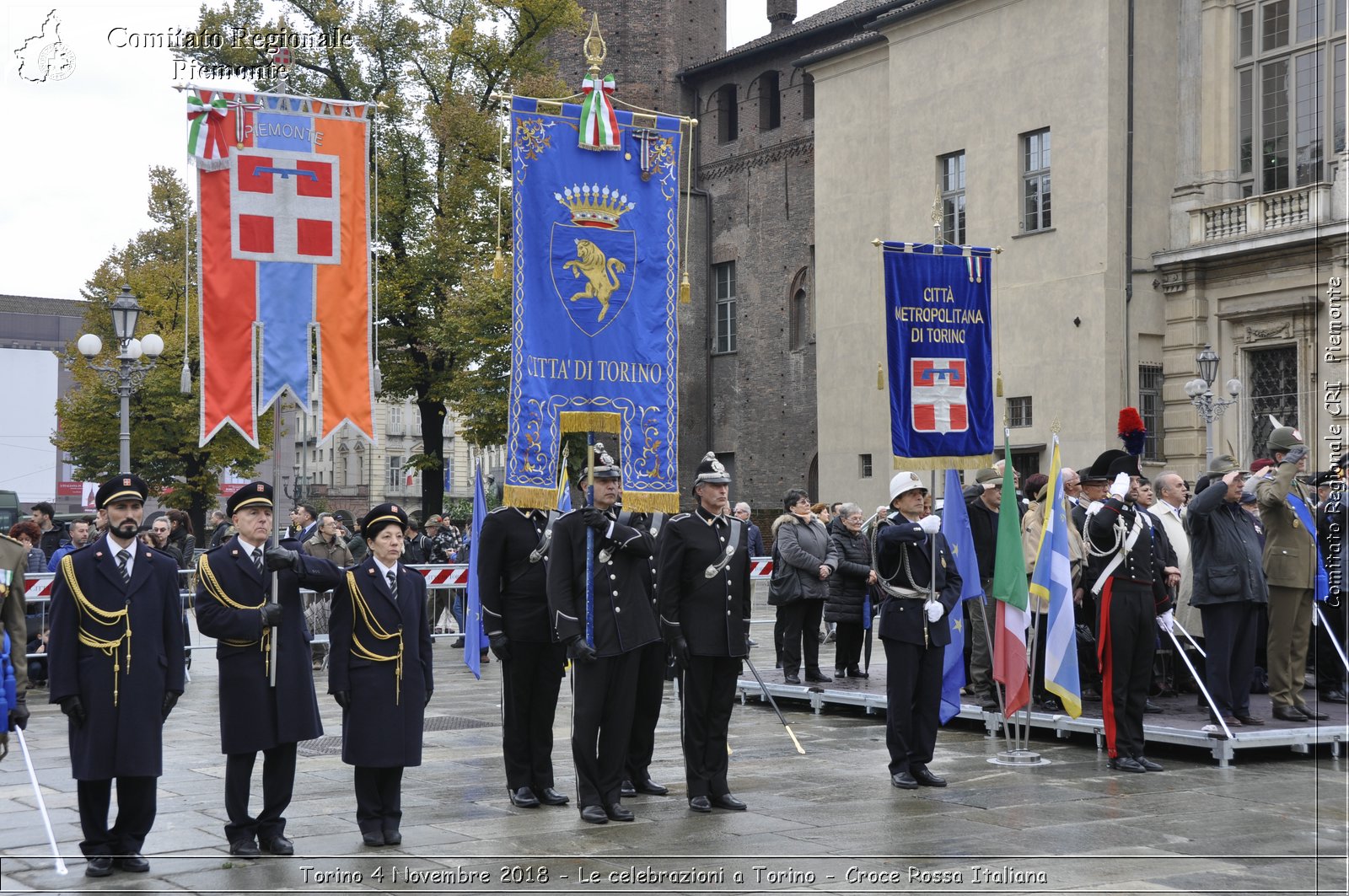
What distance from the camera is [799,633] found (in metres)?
14.9

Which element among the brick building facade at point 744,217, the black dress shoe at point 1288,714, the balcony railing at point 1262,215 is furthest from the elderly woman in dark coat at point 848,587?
the brick building facade at point 744,217

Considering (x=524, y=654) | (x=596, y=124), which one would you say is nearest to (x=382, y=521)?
(x=524, y=654)

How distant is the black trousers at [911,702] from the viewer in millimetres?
9648

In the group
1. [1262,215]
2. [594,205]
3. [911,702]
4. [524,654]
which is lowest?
[911,702]

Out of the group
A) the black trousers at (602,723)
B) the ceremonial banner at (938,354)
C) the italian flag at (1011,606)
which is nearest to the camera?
the black trousers at (602,723)

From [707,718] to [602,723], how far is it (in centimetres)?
64

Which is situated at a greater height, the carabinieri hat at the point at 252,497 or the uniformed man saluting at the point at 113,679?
the carabinieri hat at the point at 252,497

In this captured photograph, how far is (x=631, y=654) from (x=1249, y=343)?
23014 millimetres

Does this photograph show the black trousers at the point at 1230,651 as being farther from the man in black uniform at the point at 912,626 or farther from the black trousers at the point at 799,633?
the black trousers at the point at 799,633

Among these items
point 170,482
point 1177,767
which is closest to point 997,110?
point 1177,767

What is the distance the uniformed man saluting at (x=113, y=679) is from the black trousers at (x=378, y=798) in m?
1.04

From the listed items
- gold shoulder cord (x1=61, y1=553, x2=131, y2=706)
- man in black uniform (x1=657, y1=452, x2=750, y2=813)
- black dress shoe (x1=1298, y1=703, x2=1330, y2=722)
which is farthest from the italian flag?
gold shoulder cord (x1=61, y1=553, x2=131, y2=706)

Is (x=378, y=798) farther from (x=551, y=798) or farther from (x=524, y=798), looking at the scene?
(x=551, y=798)

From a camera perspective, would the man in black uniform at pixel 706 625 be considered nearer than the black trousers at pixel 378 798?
No
